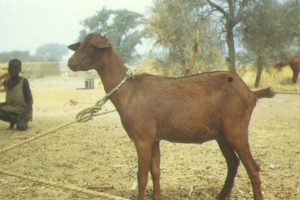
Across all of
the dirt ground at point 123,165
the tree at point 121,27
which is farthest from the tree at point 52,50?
the dirt ground at point 123,165

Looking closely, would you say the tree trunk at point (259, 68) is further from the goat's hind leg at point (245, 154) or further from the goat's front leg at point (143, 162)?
the goat's front leg at point (143, 162)

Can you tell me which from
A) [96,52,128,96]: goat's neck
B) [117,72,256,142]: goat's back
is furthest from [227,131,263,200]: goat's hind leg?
[96,52,128,96]: goat's neck

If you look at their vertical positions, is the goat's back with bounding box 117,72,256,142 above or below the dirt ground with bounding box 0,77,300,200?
above

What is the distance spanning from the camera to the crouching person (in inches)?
393

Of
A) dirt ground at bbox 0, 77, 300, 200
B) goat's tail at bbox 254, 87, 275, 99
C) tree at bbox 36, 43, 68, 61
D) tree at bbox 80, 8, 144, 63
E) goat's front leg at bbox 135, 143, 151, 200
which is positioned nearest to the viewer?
goat's front leg at bbox 135, 143, 151, 200

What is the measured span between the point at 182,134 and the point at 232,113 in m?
0.55

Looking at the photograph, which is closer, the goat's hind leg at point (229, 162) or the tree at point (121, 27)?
the goat's hind leg at point (229, 162)

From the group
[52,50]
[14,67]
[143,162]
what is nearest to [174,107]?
[143,162]

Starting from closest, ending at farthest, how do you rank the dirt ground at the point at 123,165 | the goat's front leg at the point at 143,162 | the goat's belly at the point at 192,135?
the goat's front leg at the point at 143,162, the goat's belly at the point at 192,135, the dirt ground at the point at 123,165

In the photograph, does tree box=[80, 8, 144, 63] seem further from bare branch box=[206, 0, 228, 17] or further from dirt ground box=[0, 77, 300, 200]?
dirt ground box=[0, 77, 300, 200]

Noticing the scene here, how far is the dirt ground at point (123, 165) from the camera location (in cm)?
539

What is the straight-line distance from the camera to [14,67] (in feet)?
32.4

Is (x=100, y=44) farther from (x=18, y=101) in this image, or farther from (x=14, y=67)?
(x=18, y=101)

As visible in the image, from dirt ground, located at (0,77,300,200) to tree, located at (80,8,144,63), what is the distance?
50.8 metres
